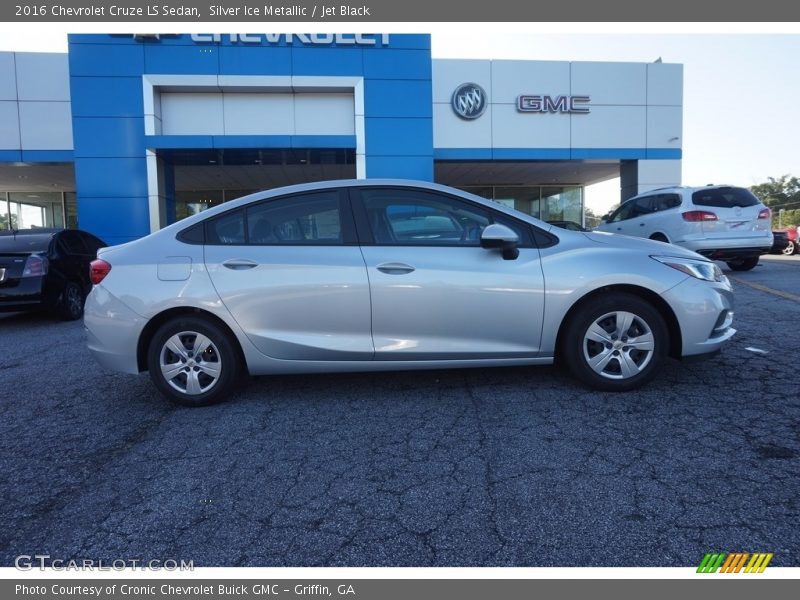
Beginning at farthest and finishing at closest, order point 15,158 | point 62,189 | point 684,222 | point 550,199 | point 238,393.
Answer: point 550,199 → point 62,189 → point 15,158 → point 684,222 → point 238,393

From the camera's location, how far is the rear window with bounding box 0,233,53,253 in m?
7.51

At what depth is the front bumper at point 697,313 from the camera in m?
3.70

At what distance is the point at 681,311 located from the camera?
370 centimetres

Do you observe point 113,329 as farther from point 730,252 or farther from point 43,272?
point 730,252

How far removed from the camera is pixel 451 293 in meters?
3.64

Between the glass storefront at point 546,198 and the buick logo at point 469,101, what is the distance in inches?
336

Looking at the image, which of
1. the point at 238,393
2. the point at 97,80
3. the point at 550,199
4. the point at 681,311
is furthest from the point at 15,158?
the point at 550,199

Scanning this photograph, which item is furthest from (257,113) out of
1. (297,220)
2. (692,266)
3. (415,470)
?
(415,470)

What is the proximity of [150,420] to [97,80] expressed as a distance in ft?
44.2

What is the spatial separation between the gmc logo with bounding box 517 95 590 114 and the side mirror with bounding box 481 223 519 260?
45.8 ft

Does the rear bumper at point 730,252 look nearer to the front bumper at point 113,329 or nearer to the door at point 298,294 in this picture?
the door at point 298,294

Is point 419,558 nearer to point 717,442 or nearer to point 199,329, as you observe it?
point 717,442

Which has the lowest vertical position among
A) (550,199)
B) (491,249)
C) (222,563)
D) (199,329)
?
(222,563)

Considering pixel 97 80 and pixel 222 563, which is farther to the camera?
pixel 97 80
